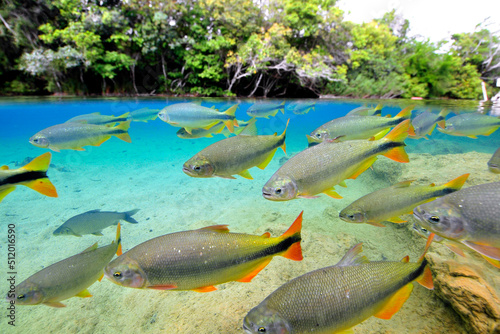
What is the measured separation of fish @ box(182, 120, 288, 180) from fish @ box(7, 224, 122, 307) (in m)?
0.80

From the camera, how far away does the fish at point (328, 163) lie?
1.71 m

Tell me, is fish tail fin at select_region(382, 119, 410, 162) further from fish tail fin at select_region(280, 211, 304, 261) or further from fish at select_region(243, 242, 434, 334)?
fish tail fin at select_region(280, 211, 304, 261)

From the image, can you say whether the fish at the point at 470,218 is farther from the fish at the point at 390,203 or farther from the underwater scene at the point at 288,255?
the fish at the point at 390,203

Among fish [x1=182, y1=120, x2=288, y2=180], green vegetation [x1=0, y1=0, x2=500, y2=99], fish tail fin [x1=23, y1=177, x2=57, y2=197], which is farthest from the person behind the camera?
green vegetation [x1=0, y1=0, x2=500, y2=99]

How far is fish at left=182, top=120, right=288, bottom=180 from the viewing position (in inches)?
75.7

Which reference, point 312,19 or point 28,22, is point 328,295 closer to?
point 312,19

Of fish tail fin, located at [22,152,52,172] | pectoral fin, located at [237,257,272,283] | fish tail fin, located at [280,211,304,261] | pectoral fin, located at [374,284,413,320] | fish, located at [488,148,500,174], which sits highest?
fish tail fin, located at [22,152,52,172]

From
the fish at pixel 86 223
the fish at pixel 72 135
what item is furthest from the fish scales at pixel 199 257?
the fish at pixel 86 223

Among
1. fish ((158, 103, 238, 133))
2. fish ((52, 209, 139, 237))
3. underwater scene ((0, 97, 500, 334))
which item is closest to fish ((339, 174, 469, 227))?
underwater scene ((0, 97, 500, 334))

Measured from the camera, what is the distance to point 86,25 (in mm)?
14000

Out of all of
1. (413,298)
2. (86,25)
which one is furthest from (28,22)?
(413,298)

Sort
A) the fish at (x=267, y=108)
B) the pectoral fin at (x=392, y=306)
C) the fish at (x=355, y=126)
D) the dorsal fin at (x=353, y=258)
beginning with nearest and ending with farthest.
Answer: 1. the pectoral fin at (x=392, y=306)
2. the dorsal fin at (x=353, y=258)
3. the fish at (x=355, y=126)
4. the fish at (x=267, y=108)

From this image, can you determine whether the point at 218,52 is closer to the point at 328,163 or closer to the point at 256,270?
the point at 328,163

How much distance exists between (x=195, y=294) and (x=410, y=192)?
2511mm
